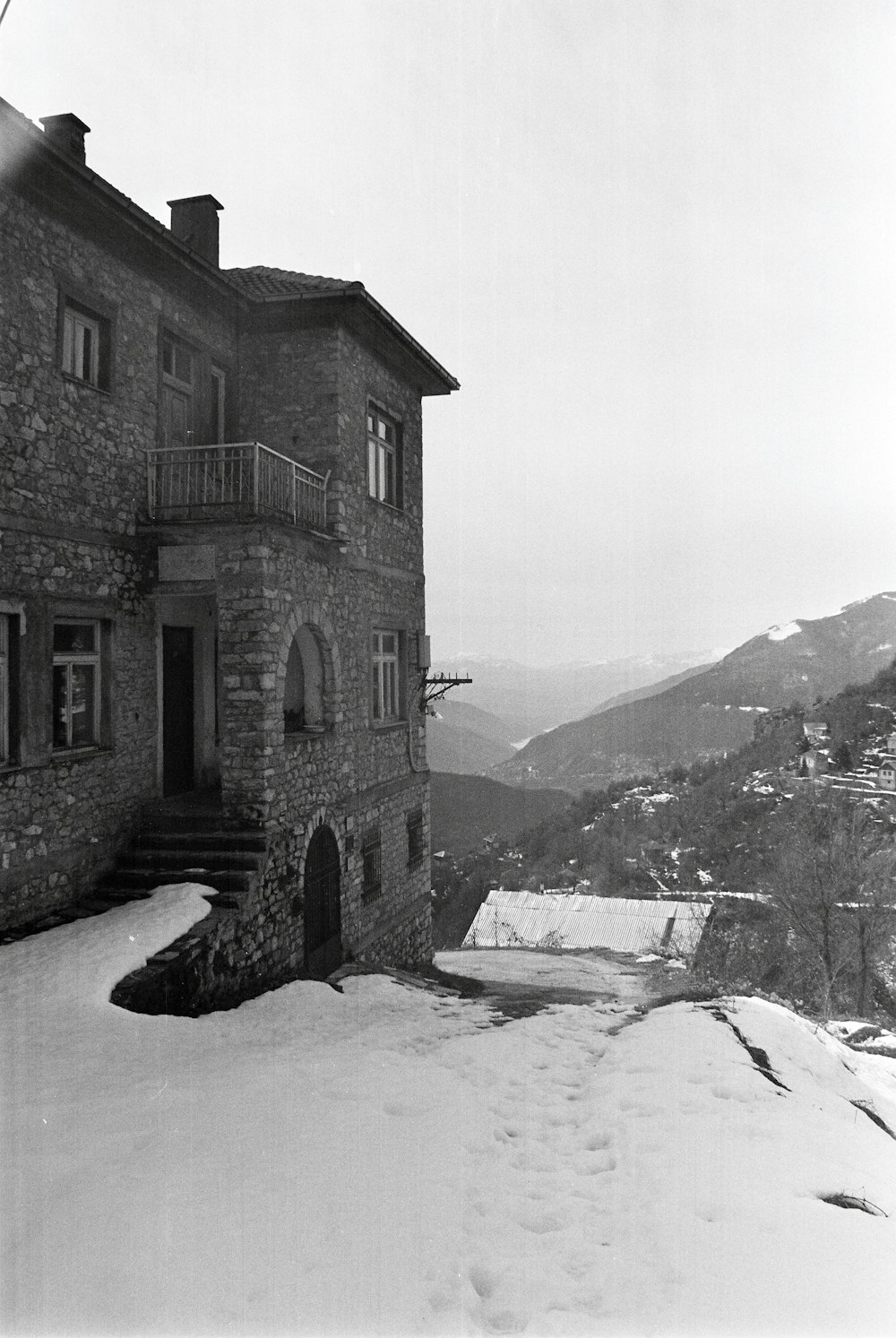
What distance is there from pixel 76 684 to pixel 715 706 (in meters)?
117

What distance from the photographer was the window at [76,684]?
30.6 ft

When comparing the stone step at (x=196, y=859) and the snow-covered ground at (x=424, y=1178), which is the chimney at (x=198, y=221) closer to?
the stone step at (x=196, y=859)

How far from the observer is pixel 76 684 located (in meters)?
9.62

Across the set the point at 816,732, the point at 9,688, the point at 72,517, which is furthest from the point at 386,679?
the point at 816,732

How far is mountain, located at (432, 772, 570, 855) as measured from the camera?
3199 inches

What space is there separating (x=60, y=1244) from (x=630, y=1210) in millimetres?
2758

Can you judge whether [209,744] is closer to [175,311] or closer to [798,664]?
[175,311]

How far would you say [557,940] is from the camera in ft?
105

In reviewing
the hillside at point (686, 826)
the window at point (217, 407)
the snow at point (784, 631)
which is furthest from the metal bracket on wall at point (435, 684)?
the snow at point (784, 631)

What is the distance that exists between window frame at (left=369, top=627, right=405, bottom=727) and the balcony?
312 centimetres

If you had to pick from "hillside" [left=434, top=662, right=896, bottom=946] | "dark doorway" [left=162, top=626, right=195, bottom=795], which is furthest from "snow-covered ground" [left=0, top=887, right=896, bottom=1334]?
"hillside" [left=434, top=662, right=896, bottom=946]

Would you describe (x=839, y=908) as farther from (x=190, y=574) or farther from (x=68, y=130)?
(x=68, y=130)

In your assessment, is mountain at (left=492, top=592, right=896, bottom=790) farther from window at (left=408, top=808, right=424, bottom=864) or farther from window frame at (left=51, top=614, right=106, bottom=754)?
window frame at (left=51, top=614, right=106, bottom=754)

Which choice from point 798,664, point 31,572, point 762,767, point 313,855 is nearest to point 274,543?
point 31,572
